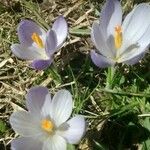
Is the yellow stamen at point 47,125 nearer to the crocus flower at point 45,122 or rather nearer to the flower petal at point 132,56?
the crocus flower at point 45,122

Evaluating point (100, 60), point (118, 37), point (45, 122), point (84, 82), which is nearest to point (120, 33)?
point (118, 37)

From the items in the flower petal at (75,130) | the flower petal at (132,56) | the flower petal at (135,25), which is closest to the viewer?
the flower petal at (75,130)

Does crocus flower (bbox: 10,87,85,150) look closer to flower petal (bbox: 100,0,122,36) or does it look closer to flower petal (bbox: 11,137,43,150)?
flower petal (bbox: 11,137,43,150)

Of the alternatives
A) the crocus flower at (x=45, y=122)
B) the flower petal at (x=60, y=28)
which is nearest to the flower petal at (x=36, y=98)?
the crocus flower at (x=45, y=122)

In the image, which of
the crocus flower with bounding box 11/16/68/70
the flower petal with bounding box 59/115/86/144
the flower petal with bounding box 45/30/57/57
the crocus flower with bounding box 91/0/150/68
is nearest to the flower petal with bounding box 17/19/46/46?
the crocus flower with bounding box 11/16/68/70

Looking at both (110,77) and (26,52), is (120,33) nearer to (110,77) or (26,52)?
(110,77)

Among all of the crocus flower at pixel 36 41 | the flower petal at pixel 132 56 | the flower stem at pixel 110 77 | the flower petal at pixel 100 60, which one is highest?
the crocus flower at pixel 36 41
